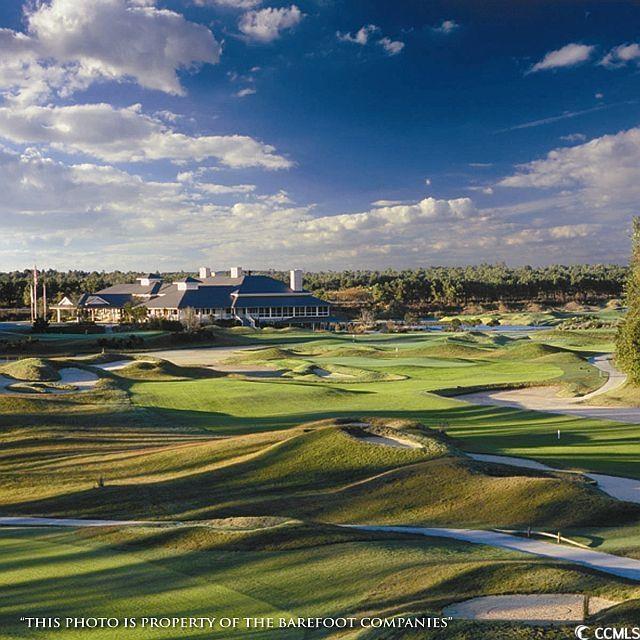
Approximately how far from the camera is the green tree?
120ft

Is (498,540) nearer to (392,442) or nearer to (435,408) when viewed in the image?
(392,442)

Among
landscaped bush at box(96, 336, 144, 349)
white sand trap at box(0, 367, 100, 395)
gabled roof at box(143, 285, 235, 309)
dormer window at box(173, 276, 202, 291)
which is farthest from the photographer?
dormer window at box(173, 276, 202, 291)

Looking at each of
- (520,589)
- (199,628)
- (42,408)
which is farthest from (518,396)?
(199,628)

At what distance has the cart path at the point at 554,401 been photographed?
3078cm

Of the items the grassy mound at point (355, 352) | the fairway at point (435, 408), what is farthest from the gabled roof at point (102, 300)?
the fairway at point (435, 408)

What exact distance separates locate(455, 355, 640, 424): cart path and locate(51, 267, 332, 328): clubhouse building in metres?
54.6

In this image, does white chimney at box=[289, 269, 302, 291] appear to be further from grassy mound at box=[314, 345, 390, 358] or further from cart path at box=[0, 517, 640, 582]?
cart path at box=[0, 517, 640, 582]

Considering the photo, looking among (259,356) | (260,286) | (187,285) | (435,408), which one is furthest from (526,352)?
(187,285)

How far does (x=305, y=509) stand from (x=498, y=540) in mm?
4040

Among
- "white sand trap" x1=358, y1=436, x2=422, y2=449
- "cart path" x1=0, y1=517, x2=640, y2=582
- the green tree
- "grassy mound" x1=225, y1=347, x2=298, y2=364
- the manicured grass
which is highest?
the green tree

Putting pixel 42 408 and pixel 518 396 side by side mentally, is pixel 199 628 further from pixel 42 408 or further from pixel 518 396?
pixel 518 396

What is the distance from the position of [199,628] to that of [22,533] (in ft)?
19.6

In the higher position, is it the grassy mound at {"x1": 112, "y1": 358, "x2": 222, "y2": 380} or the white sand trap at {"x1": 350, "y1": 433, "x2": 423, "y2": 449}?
the white sand trap at {"x1": 350, "y1": 433, "x2": 423, "y2": 449}

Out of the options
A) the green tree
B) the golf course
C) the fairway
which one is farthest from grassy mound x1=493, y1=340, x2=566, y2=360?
the golf course
